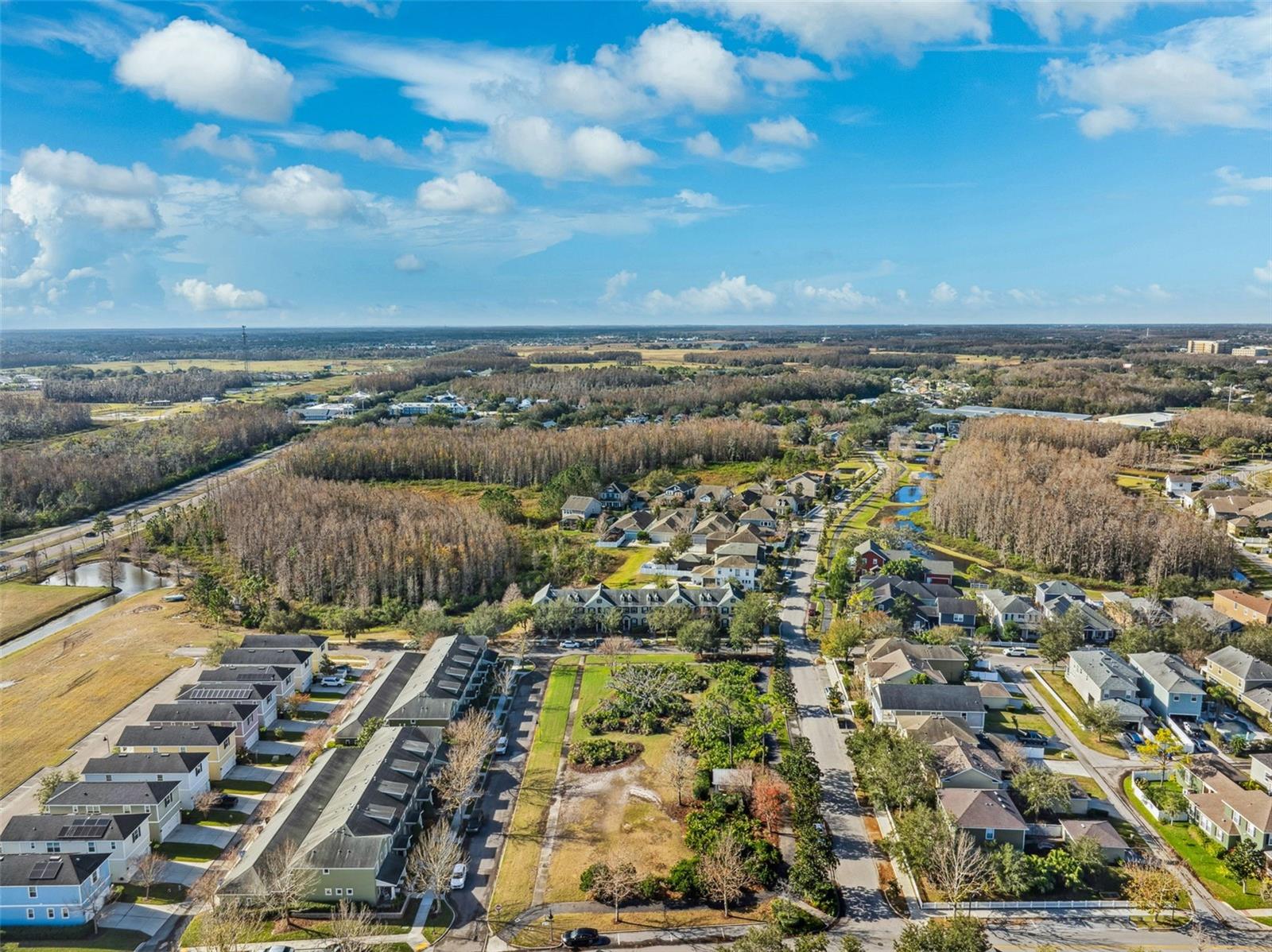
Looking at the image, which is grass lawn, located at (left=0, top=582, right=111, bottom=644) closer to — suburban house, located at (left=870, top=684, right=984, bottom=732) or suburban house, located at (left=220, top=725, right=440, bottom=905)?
suburban house, located at (left=220, top=725, right=440, bottom=905)

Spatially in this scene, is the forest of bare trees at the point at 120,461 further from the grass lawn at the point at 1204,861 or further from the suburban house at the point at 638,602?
the grass lawn at the point at 1204,861

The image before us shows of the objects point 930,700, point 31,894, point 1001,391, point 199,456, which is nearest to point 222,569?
point 31,894

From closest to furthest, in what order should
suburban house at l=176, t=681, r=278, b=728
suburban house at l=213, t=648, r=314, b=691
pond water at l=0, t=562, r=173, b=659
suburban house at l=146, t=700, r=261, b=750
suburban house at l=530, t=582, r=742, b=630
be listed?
suburban house at l=146, t=700, r=261, b=750 < suburban house at l=176, t=681, r=278, b=728 < suburban house at l=213, t=648, r=314, b=691 < suburban house at l=530, t=582, r=742, b=630 < pond water at l=0, t=562, r=173, b=659

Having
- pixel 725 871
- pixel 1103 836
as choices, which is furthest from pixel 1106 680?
pixel 725 871

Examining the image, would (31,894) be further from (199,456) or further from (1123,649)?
(199,456)

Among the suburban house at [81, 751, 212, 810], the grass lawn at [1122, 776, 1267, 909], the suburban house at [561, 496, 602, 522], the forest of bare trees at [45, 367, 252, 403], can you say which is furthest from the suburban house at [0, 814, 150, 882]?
the forest of bare trees at [45, 367, 252, 403]
